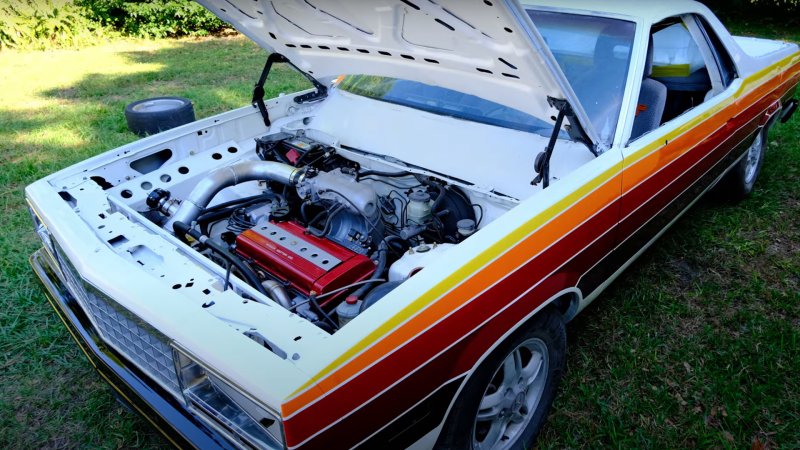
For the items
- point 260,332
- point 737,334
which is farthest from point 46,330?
point 737,334

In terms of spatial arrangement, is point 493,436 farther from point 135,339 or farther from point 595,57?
point 595,57

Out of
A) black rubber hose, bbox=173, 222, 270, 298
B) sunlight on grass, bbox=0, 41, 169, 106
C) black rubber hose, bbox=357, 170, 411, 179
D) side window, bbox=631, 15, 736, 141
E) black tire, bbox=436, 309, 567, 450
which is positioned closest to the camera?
black tire, bbox=436, 309, 567, 450

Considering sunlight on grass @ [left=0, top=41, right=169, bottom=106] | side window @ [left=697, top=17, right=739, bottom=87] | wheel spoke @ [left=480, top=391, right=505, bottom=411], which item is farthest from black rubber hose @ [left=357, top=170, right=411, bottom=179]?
sunlight on grass @ [left=0, top=41, right=169, bottom=106]

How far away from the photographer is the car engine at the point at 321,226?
1.94 metres

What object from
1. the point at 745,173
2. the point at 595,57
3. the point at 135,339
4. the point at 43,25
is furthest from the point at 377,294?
the point at 43,25

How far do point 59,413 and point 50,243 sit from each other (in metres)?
0.83

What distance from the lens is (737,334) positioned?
2.73m

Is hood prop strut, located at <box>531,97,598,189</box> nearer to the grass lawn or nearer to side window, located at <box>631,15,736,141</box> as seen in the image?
side window, located at <box>631,15,736,141</box>

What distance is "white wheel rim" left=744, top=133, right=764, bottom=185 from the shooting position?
12.4ft

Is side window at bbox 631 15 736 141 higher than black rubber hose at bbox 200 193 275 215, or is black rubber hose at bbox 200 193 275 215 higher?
side window at bbox 631 15 736 141

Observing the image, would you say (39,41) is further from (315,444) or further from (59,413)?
(315,444)

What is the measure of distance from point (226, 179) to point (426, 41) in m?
1.12

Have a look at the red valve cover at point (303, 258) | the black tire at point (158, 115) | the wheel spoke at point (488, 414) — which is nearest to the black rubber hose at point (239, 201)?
the red valve cover at point (303, 258)

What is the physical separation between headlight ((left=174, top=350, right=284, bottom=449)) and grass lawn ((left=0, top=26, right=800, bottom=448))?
376 millimetres
